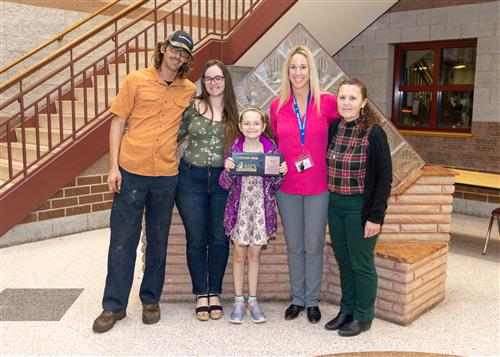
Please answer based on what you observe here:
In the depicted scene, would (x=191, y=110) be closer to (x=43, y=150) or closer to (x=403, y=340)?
(x=403, y=340)

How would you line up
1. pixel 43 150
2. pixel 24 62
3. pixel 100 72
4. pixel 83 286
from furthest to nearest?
pixel 100 72, pixel 24 62, pixel 43 150, pixel 83 286

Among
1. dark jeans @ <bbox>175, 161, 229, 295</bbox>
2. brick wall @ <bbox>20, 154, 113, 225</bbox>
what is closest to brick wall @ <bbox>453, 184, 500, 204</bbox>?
dark jeans @ <bbox>175, 161, 229, 295</bbox>

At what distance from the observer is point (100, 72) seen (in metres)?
6.41

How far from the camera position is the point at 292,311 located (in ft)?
9.62

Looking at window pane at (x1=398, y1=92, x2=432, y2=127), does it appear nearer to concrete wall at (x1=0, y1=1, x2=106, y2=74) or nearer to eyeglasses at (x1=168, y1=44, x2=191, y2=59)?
concrete wall at (x1=0, y1=1, x2=106, y2=74)

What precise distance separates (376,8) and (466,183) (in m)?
3.19

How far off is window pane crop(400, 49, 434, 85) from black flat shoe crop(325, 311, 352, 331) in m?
4.99

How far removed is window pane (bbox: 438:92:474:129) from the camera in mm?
6391

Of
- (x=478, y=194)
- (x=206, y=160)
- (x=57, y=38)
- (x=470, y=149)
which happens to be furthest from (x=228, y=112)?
(x=470, y=149)

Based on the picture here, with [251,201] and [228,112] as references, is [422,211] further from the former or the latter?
[228,112]

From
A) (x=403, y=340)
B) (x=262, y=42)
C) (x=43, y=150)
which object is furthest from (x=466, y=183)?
(x=43, y=150)

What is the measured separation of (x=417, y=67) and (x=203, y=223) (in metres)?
5.31

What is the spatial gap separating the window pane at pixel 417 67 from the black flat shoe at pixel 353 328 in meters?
5.02

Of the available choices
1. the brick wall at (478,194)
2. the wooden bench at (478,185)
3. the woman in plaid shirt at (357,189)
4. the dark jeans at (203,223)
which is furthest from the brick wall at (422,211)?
the brick wall at (478,194)
